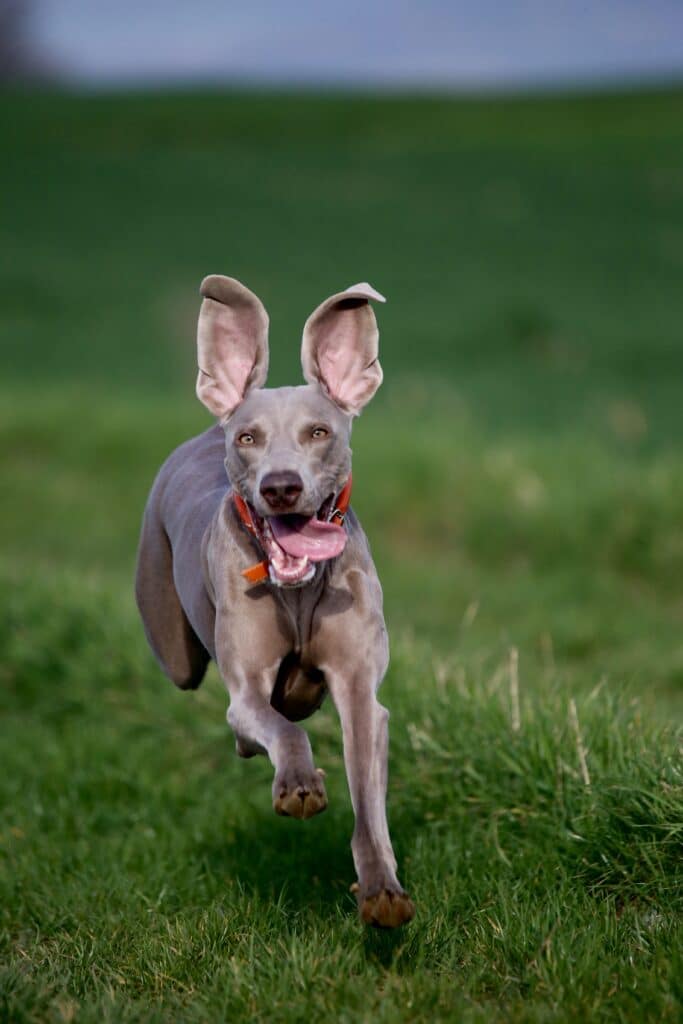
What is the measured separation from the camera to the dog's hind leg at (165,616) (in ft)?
16.4

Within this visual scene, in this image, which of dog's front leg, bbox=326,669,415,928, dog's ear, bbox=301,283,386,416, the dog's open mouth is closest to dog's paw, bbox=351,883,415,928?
dog's front leg, bbox=326,669,415,928

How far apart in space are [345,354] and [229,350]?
354 mm

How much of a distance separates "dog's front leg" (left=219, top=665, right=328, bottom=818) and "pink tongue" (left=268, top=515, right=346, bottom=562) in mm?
470

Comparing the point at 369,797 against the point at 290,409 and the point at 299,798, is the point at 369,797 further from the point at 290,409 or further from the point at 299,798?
→ the point at 290,409

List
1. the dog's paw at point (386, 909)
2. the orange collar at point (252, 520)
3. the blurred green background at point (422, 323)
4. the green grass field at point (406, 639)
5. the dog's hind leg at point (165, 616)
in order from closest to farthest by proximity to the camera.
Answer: the dog's paw at point (386, 909)
the orange collar at point (252, 520)
the green grass field at point (406, 639)
the dog's hind leg at point (165, 616)
the blurred green background at point (422, 323)

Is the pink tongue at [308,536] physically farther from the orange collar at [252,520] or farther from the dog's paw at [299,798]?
the dog's paw at [299,798]

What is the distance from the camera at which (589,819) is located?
203 inches

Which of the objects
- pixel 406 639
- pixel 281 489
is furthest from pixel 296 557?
pixel 406 639

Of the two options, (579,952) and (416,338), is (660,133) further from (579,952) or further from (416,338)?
(579,952)

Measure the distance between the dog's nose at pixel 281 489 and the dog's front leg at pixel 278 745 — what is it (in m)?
0.61

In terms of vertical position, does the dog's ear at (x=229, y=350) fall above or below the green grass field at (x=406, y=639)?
above

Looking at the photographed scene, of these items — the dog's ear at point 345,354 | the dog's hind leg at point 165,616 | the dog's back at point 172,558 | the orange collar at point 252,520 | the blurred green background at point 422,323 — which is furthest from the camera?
the blurred green background at point 422,323

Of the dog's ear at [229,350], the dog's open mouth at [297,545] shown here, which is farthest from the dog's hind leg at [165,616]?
the dog's open mouth at [297,545]

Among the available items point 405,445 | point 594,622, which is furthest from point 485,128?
point 594,622
